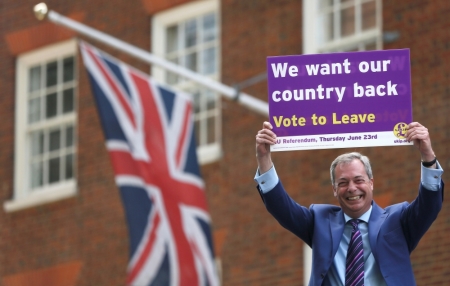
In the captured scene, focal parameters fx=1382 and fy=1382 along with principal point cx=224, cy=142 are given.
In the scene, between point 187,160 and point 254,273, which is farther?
point 254,273

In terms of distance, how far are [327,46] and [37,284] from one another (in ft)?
17.7

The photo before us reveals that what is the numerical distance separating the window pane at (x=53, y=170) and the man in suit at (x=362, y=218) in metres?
12.2

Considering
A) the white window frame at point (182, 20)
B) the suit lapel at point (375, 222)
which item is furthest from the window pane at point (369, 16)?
the suit lapel at point (375, 222)

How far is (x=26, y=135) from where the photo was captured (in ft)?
64.7

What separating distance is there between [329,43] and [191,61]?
245 centimetres

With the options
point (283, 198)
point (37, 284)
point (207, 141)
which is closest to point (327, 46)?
point (207, 141)

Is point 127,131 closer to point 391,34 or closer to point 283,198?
point 391,34

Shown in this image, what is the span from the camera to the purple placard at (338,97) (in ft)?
24.2

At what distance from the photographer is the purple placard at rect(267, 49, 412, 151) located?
7.39m

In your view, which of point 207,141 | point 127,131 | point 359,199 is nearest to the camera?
point 359,199

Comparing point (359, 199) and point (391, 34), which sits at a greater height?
point (391, 34)

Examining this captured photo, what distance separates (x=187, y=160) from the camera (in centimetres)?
1522

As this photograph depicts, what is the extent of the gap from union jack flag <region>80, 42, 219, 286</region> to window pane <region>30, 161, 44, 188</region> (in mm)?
4546

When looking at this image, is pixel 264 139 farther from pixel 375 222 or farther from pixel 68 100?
pixel 68 100
